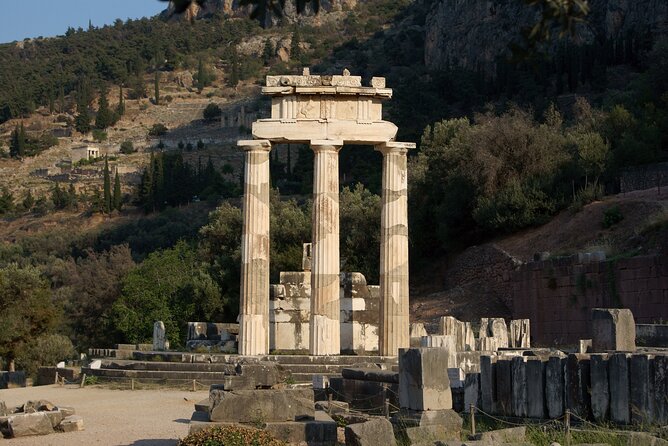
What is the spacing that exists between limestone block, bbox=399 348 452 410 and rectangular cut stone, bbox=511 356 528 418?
117cm

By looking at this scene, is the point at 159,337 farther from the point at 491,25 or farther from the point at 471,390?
the point at 491,25

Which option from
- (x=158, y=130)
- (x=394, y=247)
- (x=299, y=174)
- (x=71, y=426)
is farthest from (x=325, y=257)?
(x=158, y=130)

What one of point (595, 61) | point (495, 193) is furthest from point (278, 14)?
point (595, 61)

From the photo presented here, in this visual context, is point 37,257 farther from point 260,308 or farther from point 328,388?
point 328,388

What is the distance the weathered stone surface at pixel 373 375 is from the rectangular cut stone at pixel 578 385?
4.89 metres

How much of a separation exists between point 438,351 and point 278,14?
351 inches

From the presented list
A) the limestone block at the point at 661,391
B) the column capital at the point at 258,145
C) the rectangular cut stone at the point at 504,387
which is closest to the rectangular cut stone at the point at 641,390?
the limestone block at the point at 661,391

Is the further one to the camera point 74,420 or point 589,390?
point 74,420

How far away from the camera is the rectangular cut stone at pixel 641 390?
15617 millimetres

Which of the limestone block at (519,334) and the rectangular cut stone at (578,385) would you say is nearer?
the rectangular cut stone at (578,385)

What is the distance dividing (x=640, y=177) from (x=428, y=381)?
37.8m

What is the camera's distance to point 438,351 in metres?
17.5

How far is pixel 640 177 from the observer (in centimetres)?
5281

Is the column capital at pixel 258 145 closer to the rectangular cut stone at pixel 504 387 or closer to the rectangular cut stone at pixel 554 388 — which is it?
the rectangular cut stone at pixel 504 387
